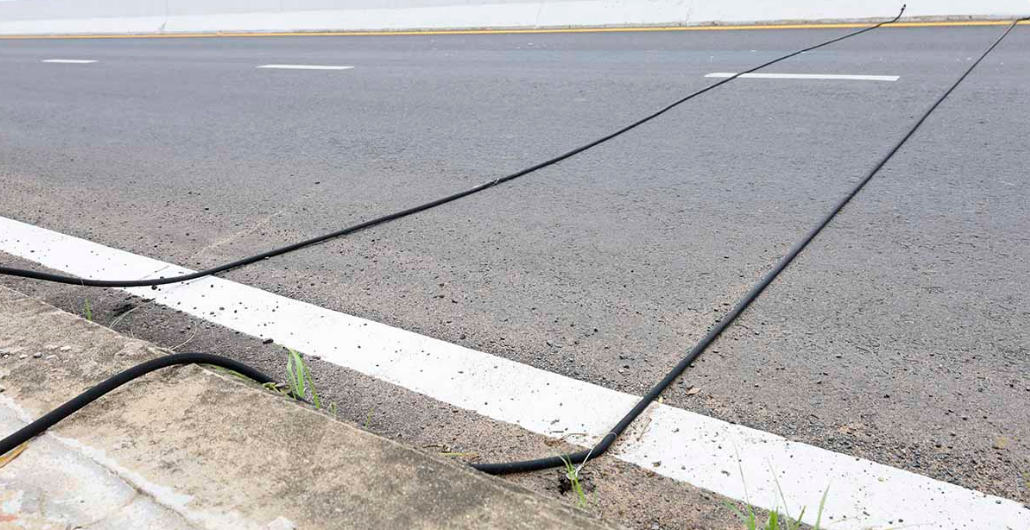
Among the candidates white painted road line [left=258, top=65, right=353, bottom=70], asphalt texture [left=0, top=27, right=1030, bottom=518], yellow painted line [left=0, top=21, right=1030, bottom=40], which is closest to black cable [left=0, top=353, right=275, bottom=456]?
asphalt texture [left=0, top=27, right=1030, bottom=518]

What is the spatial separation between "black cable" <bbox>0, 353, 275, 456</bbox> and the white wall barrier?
966 centimetres

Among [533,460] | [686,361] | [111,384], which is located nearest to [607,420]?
[533,460]

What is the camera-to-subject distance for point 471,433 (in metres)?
2.24

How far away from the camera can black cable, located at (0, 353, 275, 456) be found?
201 cm

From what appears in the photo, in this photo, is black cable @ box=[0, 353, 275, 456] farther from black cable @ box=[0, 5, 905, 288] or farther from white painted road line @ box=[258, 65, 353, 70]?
white painted road line @ box=[258, 65, 353, 70]

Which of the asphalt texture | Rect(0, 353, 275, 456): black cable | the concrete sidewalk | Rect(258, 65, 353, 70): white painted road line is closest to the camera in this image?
the concrete sidewalk

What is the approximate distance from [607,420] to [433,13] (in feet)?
39.2

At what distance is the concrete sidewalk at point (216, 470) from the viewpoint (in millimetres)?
1739

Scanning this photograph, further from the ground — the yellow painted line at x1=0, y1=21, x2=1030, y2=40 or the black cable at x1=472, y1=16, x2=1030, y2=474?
the black cable at x1=472, y1=16, x2=1030, y2=474

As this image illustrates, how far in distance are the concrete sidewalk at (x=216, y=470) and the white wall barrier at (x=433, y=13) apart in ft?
32.3

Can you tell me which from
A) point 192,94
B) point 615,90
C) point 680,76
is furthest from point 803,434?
point 192,94

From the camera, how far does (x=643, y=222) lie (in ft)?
12.4

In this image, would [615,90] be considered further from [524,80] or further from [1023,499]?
[1023,499]

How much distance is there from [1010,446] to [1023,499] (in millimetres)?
225
